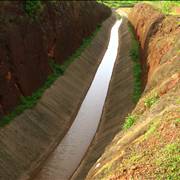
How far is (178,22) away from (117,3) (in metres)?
97.8

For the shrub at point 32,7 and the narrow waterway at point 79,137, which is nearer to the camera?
the narrow waterway at point 79,137

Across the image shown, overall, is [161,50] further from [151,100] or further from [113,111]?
[151,100]

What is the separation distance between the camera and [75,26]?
66.6 m

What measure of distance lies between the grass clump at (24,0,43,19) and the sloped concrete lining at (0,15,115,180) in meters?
7.70

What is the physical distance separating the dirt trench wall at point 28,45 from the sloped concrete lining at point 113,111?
7318 mm

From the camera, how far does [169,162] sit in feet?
64.2

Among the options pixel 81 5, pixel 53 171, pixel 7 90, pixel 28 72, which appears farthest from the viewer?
pixel 81 5

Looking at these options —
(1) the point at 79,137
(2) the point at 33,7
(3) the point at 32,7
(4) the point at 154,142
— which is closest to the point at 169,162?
(4) the point at 154,142

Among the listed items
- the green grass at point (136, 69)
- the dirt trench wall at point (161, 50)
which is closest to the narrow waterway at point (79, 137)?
the green grass at point (136, 69)

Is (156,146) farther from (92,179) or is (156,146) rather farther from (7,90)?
(7,90)

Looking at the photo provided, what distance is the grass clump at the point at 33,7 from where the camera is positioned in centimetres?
4591

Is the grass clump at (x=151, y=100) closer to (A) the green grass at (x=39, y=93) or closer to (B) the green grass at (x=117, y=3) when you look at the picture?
(A) the green grass at (x=39, y=93)

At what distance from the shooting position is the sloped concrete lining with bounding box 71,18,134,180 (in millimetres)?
35062

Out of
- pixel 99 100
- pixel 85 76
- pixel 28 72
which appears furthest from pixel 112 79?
pixel 28 72
